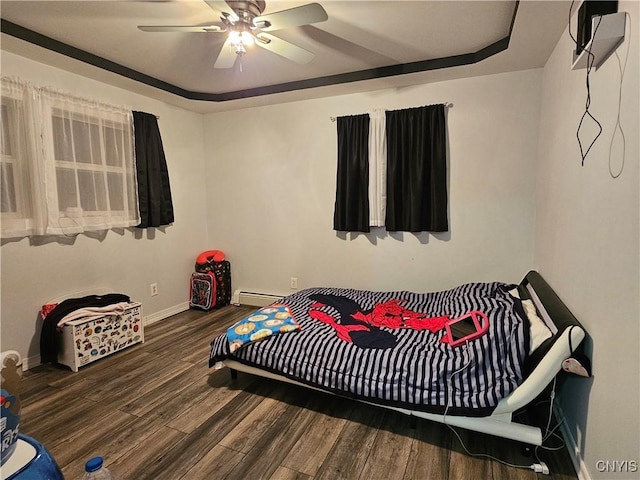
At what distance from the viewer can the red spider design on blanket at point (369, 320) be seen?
7.52 ft

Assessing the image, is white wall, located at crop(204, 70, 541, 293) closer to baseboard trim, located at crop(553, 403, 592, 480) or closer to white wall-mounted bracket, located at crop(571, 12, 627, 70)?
baseboard trim, located at crop(553, 403, 592, 480)

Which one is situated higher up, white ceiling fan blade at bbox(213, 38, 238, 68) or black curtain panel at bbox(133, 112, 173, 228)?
white ceiling fan blade at bbox(213, 38, 238, 68)

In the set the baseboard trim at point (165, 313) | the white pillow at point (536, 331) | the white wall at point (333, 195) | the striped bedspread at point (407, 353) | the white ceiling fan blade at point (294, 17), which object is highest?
the white ceiling fan blade at point (294, 17)

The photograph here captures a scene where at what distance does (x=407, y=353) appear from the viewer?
2.05m

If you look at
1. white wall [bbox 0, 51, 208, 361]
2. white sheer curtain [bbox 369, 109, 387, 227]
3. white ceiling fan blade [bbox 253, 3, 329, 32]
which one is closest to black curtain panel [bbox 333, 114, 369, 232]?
white sheer curtain [bbox 369, 109, 387, 227]

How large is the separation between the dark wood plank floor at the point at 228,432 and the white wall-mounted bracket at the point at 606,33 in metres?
1.99

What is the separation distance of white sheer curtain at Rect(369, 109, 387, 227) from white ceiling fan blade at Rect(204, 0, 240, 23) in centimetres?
179

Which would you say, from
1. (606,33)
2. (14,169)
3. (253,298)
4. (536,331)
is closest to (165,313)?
(253,298)

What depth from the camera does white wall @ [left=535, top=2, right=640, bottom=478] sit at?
1290 mm

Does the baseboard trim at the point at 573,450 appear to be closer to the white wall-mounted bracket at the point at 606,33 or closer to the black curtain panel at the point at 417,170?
the black curtain panel at the point at 417,170

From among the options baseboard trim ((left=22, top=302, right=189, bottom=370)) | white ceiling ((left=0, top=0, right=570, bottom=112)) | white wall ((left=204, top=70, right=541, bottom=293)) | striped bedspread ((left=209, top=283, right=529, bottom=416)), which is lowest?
baseboard trim ((left=22, top=302, right=189, bottom=370))

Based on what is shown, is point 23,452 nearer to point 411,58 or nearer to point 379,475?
point 379,475

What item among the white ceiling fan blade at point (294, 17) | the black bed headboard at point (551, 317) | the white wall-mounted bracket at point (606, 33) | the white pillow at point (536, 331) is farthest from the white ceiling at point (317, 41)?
the white pillow at point (536, 331)

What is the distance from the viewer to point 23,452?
989mm
